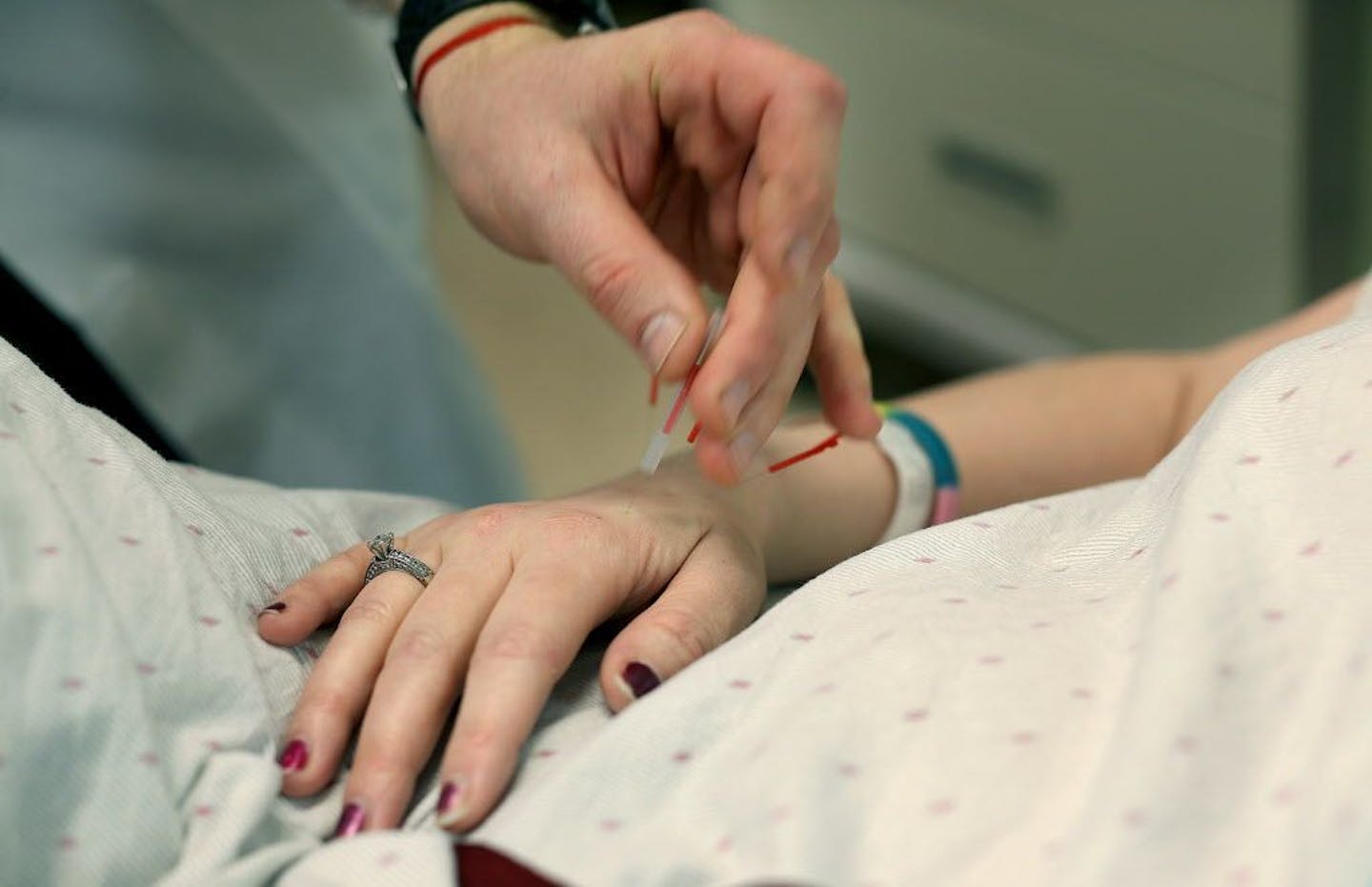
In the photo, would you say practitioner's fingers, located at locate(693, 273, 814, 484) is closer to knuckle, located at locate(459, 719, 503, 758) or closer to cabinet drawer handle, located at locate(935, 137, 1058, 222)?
knuckle, located at locate(459, 719, 503, 758)

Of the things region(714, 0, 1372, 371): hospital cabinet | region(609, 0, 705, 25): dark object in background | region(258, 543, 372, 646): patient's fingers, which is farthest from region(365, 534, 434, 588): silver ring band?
region(609, 0, 705, 25): dark object in background

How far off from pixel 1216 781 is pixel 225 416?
2.63 ft

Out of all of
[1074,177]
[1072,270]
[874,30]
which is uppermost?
[874,30]

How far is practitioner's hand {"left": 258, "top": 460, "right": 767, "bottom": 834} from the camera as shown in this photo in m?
0.51

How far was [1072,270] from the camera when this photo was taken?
162cm

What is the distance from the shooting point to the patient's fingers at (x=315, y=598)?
560mm

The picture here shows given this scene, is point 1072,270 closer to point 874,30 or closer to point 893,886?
point 874,30

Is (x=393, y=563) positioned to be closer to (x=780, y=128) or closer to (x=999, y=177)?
(x=780, y=128)

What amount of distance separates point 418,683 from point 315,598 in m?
0.07

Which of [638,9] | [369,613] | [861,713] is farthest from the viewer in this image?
[638,9]

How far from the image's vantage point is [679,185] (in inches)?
31.0

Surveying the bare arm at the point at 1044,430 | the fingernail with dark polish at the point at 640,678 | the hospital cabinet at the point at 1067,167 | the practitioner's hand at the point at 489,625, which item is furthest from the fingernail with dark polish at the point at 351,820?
the hospital cabinet at the point at 1067,167

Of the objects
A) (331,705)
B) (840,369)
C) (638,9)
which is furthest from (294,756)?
(638,9)

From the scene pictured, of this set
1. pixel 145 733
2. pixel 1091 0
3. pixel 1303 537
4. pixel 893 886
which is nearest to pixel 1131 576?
pixel 1303 537
